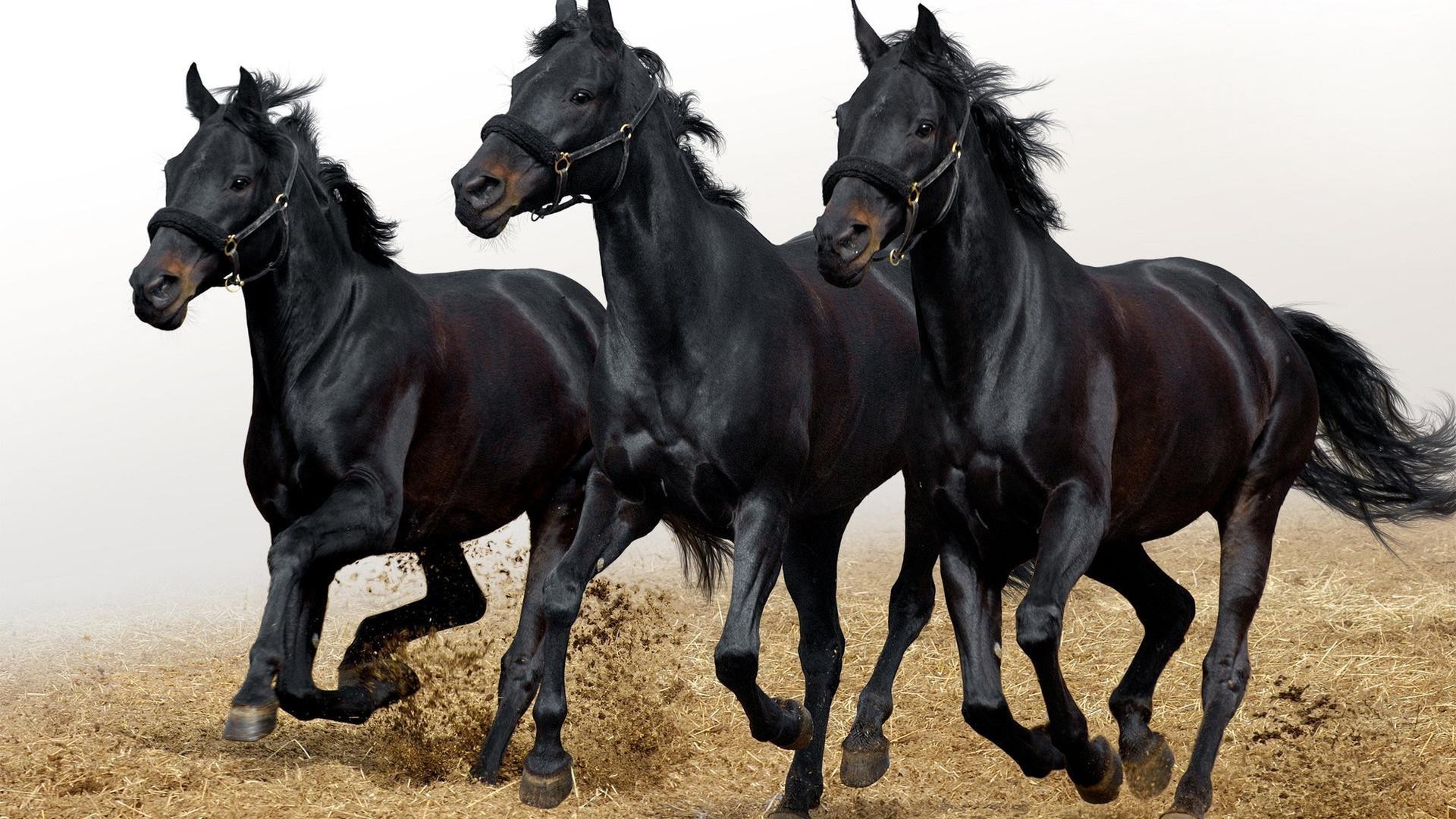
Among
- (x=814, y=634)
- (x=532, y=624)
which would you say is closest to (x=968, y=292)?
(x=814, y=634)

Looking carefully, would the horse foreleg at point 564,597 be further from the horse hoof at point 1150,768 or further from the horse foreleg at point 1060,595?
the horse hoof at point 1150,768

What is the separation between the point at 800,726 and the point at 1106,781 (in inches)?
44.1

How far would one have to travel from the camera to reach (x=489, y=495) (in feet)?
22.3

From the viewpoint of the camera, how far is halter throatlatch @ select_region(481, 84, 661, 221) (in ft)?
17.0

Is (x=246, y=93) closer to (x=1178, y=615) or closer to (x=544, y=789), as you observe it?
(x=544, y=789)

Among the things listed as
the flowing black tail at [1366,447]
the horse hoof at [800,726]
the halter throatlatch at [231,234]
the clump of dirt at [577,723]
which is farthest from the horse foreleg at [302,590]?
the flowing black tail at [1366,447]

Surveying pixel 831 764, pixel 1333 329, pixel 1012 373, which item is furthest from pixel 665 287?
pixel 1333 329

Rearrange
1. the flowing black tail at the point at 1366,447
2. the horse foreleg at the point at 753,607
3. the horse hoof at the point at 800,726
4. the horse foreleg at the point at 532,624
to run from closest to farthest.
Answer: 1. the horse foreleg at the point at 753,607
2. the horse hoof at the point at 800,726
3. the horse foreleg at the point at 532,624
4. the flowing black tail at the point at 1366,447

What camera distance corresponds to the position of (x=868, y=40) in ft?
16.8

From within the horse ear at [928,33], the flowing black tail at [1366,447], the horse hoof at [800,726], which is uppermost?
the horse ear at [928,33]

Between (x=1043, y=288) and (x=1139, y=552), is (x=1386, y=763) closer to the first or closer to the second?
(x=1139, y=552)

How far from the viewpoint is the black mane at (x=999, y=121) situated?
4.92m

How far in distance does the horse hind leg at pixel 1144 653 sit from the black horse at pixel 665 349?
1331 mm

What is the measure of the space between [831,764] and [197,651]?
16.4 ft
